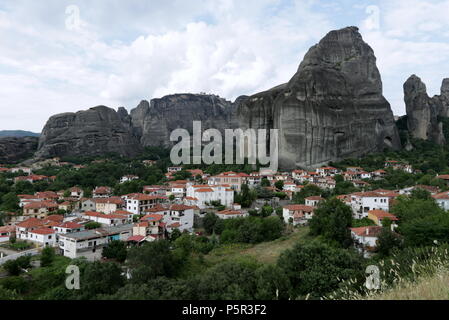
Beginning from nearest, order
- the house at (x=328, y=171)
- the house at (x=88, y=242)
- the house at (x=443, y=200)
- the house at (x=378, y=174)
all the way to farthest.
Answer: the house at (x=88, y=242) → the house at (x=443, y=200) → the house at (x=378, y=174) → the house at (x=328, y=171)

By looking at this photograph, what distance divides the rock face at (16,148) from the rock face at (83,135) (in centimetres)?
286

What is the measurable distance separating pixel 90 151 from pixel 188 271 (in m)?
54.7

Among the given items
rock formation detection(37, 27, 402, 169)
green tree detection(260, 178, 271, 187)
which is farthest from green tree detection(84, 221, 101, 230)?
rock formation detection(37, 27, 402, 169)

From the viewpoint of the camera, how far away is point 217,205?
30.3 m

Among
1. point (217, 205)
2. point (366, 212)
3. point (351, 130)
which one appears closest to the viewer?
point (366, 212)

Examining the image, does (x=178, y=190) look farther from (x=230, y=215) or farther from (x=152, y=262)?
(x=152, y=262)

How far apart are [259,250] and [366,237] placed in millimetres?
5940

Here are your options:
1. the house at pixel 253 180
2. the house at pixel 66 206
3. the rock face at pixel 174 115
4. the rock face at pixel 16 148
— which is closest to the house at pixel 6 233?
the house at pixel 66 206

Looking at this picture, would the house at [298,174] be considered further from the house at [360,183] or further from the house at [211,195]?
the house at [211,195]

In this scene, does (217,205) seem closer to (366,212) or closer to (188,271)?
(366,212)

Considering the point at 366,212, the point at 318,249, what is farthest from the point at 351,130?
the point at 318,249

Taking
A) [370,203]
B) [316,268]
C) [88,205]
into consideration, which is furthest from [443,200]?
[88,205]

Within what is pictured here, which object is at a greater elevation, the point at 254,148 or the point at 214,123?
the point at 214,123

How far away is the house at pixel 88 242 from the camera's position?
19.3 meters
